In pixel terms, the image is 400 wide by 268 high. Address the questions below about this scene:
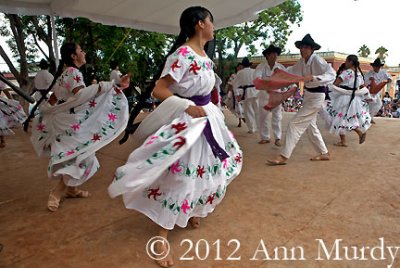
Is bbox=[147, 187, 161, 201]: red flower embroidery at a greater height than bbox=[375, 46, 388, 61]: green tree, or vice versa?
bbox=[375, 46, 388, 61]: green tree

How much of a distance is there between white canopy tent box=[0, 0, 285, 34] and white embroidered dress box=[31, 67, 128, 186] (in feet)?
5.69

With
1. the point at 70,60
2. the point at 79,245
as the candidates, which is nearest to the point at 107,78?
the point at 70,60

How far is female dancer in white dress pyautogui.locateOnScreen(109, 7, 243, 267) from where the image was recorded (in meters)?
1.91

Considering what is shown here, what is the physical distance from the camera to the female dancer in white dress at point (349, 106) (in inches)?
209

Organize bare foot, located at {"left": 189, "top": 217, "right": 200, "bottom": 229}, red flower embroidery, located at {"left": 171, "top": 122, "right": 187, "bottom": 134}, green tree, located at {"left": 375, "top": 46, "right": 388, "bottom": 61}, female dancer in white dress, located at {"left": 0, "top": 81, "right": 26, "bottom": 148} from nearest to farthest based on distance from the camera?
red flower embroidery, located at {"left": 171, "top": 122, "right": 187, "bottom": 134} < bare foot, located at {"left": 189, "top": 217, "right": 200, "bottom": 229} < female dancer in white dress, located at {"left": 0, "top": 81, "right": 26, "bottom": 148} < green tree, located at {"left": 375, "top": 46, "right": 388, "bottom": 61}

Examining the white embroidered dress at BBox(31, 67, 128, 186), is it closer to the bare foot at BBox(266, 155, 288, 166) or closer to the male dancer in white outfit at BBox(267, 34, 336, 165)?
the bare foot at BBox(266, 155, 288, 166)

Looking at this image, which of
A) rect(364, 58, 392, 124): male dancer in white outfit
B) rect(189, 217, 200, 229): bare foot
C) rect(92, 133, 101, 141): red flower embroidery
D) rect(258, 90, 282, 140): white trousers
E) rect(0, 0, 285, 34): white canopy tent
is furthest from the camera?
rect(364, 58, 392, 124): male dancer in white outfit

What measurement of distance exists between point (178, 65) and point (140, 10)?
3805 mm

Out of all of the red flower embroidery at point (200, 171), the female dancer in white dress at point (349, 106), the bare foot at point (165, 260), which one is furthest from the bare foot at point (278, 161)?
the bare foot at point (165, 260)

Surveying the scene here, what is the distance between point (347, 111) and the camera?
17.5 feet

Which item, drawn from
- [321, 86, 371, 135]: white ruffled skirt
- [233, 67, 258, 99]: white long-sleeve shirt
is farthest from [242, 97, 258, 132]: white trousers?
[321, 86, 371, 135]: white ruffled skirt

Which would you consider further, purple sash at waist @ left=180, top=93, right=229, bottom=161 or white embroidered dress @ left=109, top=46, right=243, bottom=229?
purple sash at waist @ left=180, top=93, right=229, bottom=161

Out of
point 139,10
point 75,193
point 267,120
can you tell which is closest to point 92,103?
point 75,193

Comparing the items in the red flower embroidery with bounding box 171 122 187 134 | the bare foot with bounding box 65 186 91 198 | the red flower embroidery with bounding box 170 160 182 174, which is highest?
the red flower embroidery with bounding box 171 122 187 134
